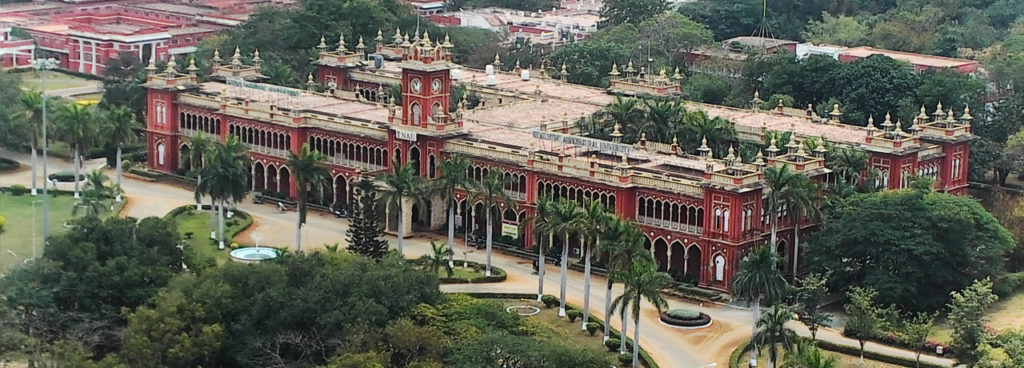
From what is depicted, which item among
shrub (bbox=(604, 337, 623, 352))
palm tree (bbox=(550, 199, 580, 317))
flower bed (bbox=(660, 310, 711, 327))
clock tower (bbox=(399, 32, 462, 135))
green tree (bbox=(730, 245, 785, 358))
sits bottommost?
shrub (bbox=(604, 337, 623, 352))

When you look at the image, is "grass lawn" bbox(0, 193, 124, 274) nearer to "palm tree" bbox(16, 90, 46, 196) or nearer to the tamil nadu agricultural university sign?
"palm tree" bbox(16, 90, 46, 196)

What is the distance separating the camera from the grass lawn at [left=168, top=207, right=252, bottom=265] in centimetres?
9075

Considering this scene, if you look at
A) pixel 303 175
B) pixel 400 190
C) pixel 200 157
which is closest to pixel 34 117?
pixel 200 157

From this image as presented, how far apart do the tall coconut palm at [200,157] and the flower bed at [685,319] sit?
85.3ft

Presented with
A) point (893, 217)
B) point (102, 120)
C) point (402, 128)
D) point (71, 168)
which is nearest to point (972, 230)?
point (893, 217)

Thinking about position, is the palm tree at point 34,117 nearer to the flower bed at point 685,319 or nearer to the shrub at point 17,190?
the shrub at point 17,190

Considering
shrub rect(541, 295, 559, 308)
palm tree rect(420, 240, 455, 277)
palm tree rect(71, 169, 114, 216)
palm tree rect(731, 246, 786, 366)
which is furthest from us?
palm tree rect(71, 169, 114, 216)

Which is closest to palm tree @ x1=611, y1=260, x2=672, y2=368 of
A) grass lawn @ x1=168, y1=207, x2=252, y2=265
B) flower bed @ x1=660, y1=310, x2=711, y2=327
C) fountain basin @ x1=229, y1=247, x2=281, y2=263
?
flower bed @ x1=660, y1=310, x2=711, y2=327

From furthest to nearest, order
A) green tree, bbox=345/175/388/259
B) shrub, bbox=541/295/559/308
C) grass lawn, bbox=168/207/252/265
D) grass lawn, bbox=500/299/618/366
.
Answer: grass lawn, bbox=168/207/252/265 < green tree, bbox=345/175/388/259 < shrub, bbox=541/295/559/308 < grass lawn, bbox=500/299/618/366

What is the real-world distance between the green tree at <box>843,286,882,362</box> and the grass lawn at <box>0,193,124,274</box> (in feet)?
121

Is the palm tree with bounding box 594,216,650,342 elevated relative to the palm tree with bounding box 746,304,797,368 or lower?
elevated

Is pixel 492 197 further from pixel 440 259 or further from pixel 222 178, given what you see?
pixel 222 178

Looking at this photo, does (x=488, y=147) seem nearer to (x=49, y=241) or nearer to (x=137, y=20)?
(x=49, y=241)

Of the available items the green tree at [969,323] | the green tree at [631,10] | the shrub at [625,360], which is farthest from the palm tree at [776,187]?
the green tree at [631,10]
